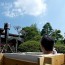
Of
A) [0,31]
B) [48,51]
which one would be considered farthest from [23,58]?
[0,31]

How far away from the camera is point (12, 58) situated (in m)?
2.07

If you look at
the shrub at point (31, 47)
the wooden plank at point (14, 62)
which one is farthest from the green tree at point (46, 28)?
the wooden plank at point (14, 62)

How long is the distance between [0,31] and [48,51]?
2091 centimetres

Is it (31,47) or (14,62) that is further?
(31,47)

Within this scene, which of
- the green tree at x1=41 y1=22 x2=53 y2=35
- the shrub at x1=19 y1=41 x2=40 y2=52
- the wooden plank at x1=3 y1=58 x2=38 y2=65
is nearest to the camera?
the wooden plank at x1=3 y1=58 x2=38 y2=65

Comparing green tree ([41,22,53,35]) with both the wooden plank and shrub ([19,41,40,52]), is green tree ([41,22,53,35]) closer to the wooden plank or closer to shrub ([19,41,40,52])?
shrub ([19,41,40,52])

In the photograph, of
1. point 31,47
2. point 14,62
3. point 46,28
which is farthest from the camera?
point 46,28

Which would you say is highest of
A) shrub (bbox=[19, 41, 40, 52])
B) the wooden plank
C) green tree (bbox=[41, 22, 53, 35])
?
green tree (bbox=[41, 22, 53, 35])

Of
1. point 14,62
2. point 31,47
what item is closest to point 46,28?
point 31,47

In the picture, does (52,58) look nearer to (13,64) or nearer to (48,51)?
(13,64)

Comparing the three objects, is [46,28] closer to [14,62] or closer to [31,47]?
[31,47]

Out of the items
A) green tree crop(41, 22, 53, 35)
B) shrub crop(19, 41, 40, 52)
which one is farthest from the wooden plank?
green tree crop(41, 22, 53, 35)

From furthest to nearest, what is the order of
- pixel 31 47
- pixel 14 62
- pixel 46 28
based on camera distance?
pixel 46 28
pixel 31 47
pixel 14 62

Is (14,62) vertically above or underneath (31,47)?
above
